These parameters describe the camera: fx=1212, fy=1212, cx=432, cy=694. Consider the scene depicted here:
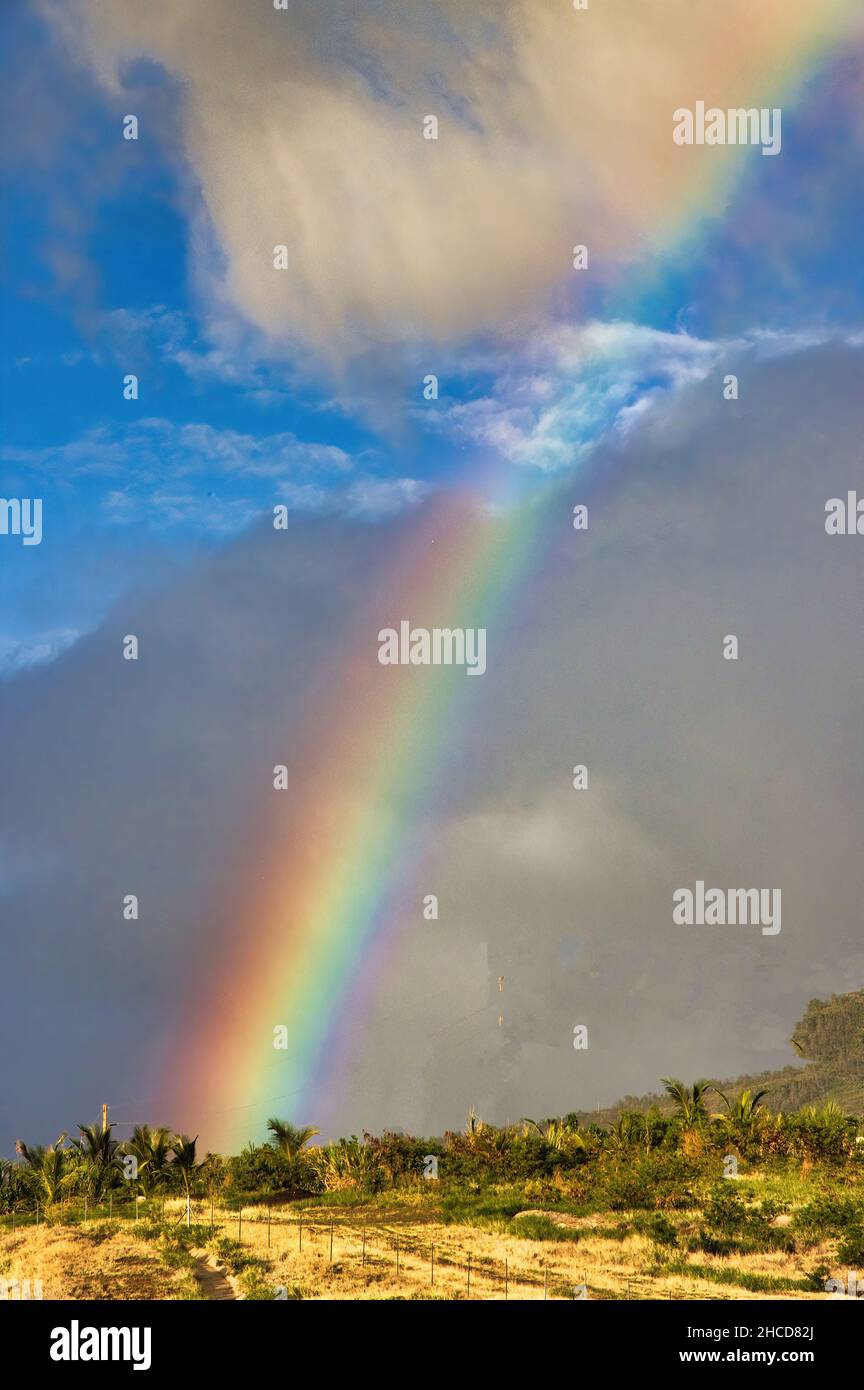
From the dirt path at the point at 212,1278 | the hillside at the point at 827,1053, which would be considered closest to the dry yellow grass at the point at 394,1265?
the dirt path at the point at 212,1278

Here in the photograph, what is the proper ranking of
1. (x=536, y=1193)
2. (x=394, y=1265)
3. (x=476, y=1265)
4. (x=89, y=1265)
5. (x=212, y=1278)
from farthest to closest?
(x=536, y=1193)
(x=89, y=1265)
(x=212, y=1278)
(x=476, y=1265)
(x=394, y=1265)

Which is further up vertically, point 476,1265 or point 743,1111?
point 743,1111

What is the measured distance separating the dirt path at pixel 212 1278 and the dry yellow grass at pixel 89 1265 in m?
0.60

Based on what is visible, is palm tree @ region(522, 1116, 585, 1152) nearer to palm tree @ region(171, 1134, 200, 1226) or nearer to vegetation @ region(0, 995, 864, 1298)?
vegetation @ region(0, 995, 864, 1298)

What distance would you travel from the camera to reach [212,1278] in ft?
123

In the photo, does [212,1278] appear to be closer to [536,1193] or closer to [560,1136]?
[536,1193]

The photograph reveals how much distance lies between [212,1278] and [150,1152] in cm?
2843

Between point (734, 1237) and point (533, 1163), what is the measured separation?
55.3 feet

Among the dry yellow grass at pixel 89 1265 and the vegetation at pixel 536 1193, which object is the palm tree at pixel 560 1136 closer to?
the vegetation at pixel 536 1193

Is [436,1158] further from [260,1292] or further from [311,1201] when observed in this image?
[260,1292]

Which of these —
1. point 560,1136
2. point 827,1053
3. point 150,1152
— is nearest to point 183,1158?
point 150,1152
